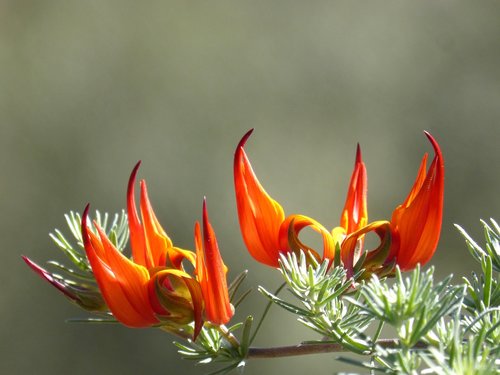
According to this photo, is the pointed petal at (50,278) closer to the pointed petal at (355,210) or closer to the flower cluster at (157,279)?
the flower cluster at (157,279)

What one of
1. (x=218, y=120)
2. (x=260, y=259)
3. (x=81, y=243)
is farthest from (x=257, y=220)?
(x=218, y=120)

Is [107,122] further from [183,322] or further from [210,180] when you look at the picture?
[183,322]

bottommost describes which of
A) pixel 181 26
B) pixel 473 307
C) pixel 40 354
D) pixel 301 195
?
pixel 40 354

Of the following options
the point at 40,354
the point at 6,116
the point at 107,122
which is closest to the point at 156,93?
the point at 107,122

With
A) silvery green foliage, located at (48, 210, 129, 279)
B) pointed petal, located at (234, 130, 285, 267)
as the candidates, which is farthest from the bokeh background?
pointed petal, located at (234, 130, 285, 267)

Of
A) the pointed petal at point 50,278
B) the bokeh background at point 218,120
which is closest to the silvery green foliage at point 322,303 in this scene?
the pointed petal at point 50,278

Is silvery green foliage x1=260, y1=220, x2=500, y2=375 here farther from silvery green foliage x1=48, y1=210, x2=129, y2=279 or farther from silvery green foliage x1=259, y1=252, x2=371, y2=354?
silvery green foliage x1=48, y1=210, x2=129, y2=279
